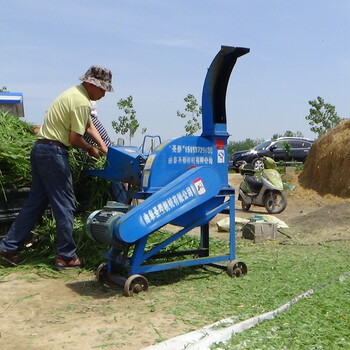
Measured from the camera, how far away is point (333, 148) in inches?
677

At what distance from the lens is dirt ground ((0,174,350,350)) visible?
12.6 feet

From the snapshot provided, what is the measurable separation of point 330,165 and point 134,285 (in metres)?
13.1

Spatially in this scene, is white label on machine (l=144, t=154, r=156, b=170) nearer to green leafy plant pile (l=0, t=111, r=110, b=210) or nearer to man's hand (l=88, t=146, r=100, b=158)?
man's hand (l=88, t=146, r=100, b=158)

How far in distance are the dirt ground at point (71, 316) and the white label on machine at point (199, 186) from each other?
113 cm

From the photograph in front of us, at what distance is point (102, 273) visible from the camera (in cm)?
540

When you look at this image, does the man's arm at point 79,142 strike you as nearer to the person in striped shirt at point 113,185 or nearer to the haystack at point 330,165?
the person in striped shirt at point 113,185

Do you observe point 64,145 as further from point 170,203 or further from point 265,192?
point 265,192

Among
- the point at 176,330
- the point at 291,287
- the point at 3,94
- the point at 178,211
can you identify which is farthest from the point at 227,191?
the point at 3,94

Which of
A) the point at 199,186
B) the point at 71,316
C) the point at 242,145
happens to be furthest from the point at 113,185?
the point at 242,145

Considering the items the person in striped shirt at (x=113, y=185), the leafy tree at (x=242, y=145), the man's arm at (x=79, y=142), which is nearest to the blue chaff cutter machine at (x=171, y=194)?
the man's arm at (x=79, y=142)

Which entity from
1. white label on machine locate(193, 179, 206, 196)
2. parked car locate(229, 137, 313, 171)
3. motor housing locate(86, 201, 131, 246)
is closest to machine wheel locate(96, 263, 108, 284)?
motor housing locate(86, 201, 131, 246)

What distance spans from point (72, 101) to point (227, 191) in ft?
5.87

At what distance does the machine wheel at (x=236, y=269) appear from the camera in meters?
5.58

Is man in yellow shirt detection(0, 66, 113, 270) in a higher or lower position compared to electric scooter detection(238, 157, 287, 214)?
higher
